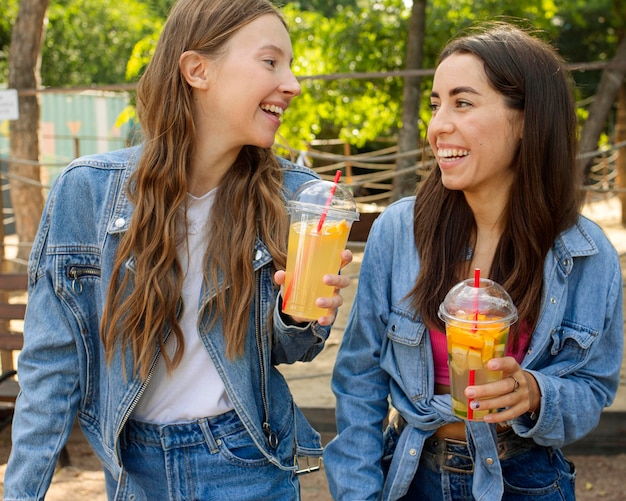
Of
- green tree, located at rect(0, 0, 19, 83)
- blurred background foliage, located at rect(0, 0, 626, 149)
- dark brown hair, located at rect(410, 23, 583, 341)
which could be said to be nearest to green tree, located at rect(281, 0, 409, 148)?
blurred background foliage, located at rect(0, 0, 626, 149)

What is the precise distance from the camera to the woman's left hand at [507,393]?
5.43 ft

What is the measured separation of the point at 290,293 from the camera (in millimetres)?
1862

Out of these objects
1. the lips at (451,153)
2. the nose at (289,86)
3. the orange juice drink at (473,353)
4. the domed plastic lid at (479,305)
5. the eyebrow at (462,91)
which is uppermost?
the eyebrow at (462,91)

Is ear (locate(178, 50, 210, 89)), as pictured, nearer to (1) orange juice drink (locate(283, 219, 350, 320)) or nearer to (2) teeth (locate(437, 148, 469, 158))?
(1) orange juice drink (locate(283, 219, 350, 320))

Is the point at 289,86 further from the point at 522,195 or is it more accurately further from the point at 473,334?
the point at 473,334

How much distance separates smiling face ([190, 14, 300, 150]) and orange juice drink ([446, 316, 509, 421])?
69 cm

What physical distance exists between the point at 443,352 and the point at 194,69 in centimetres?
95

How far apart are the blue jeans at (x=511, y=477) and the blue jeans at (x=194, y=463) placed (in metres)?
0.40

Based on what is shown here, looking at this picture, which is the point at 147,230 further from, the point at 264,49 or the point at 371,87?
the point at 371,87

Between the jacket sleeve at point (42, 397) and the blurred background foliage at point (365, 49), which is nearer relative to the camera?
the jacket sleeve at point (42, 397)

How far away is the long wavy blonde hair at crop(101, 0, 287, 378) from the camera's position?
194 centimetres

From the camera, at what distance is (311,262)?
1822 mm

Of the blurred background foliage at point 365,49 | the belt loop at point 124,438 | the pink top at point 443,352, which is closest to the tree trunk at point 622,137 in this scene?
the blurred background foliage at point 365,49

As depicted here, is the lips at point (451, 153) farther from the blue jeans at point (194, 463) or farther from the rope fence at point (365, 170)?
the blue jeans at point (194, 463)
